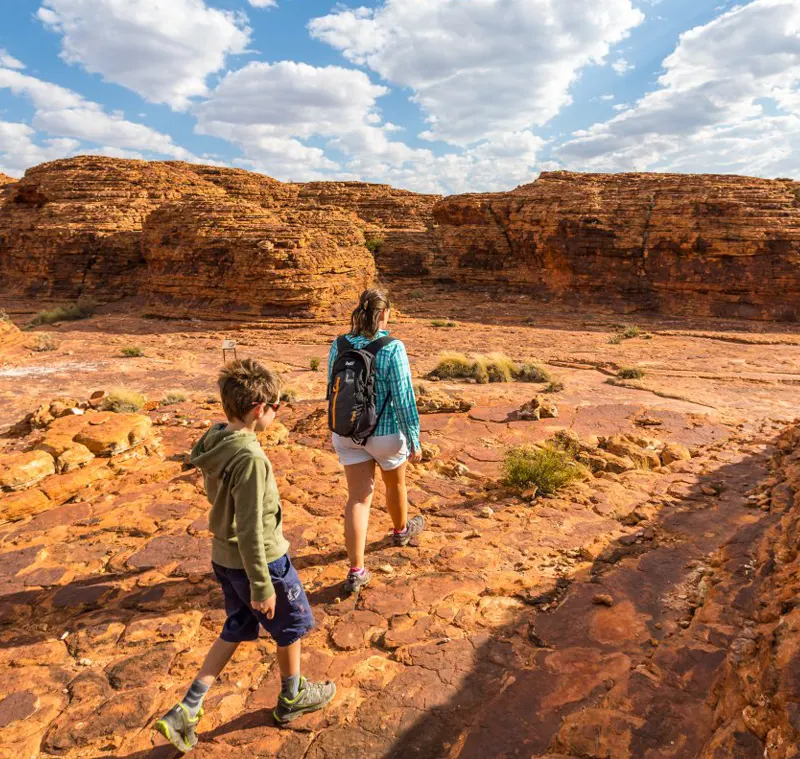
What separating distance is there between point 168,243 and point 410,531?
778 inches

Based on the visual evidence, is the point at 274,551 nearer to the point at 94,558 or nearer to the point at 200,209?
the point at 94,558

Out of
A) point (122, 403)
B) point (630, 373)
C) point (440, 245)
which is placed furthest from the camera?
point (440, 245)

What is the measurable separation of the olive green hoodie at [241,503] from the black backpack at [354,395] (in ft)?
2.65

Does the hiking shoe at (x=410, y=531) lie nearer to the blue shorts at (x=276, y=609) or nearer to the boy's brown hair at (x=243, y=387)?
the blue shorts at (x=276, y=609)

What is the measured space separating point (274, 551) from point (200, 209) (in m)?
20.8

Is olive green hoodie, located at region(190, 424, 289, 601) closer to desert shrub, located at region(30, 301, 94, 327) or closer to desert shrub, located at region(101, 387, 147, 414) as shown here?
desert shrub, located at region(101, 387, 147, 414)

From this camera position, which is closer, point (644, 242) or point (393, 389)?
point (393, 389)

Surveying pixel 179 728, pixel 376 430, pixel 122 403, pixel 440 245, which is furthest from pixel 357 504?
pixel 440 245

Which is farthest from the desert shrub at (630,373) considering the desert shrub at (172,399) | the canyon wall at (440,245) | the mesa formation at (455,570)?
the canyon wall at (440,245)

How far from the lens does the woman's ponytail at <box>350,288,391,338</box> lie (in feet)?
9.91

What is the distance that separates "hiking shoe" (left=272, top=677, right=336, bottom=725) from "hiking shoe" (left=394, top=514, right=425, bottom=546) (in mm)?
1416

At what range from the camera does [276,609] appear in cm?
215

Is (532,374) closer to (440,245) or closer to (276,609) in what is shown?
(276,609)

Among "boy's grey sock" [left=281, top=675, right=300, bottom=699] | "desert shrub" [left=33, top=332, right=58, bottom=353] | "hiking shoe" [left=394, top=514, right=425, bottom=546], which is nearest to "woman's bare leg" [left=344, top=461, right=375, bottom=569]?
"hiking shoe" [left=394, top=514, right=425, bottom=546]
